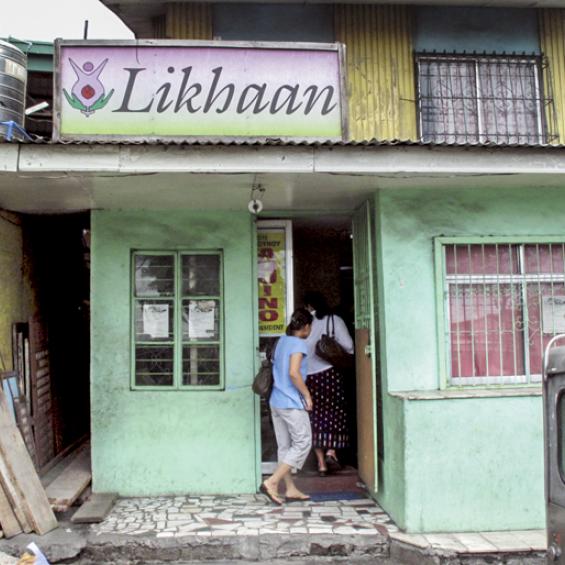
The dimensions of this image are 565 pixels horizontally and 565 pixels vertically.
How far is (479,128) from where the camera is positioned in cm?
870

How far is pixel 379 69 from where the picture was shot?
873 cm

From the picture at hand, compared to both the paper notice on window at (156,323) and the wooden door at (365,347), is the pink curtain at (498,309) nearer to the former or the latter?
the wooden door at (365,347)

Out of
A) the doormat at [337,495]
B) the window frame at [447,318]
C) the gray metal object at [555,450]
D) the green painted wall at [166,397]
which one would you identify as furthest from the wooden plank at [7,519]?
the gray metal object at [555,450]

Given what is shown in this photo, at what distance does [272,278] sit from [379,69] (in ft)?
11.4

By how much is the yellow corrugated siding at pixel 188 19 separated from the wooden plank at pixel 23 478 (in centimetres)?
533

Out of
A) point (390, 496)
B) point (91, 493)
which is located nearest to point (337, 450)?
point (390, 496)

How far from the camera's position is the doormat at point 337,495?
6.38 meters

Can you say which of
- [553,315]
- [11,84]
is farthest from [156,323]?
[553,315]

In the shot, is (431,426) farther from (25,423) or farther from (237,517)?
(25,423)

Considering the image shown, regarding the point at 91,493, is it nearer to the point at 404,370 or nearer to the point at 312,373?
the point at 312,373

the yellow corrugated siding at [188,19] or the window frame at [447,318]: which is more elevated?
the yellow corrugated siding at [188,19]

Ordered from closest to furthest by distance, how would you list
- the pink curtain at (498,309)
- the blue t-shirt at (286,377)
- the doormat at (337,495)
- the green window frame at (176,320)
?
the pink curtain at (498,309) → the blue t-shirt at (286,377) → the doormat at (337,495) → the green window frame at (176,320)

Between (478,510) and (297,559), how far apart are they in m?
1.55

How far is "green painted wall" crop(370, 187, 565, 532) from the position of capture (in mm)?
5426
